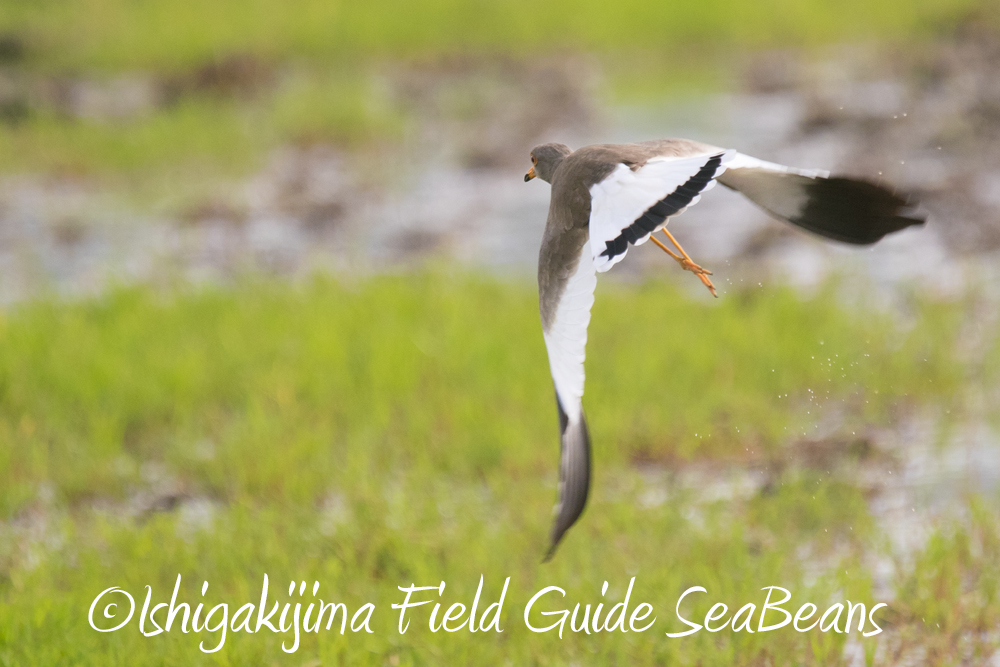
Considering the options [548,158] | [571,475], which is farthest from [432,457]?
[571,475]

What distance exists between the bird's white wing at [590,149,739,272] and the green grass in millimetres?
2061

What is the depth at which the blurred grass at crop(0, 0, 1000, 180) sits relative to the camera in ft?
40.3

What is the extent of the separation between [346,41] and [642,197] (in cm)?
1387

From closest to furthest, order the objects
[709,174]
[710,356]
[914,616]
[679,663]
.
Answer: [709,174]
[679,663]
[914,616]
[710,356]

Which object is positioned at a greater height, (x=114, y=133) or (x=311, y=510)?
(x=311, y=510)

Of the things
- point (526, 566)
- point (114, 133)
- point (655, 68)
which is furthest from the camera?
point (655, 68)

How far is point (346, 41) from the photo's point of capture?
49.3ft

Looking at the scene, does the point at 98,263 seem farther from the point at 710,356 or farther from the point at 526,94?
the point at 526,94

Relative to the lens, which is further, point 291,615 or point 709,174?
point 291,615

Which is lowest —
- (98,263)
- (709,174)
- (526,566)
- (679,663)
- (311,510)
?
(98,263)

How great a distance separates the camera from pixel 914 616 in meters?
3.83

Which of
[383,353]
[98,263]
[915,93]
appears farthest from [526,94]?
[383,353]

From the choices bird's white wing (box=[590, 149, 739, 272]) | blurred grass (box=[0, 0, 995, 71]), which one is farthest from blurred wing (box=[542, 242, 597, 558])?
blurred grass (box=[0, 0, 995, 71])

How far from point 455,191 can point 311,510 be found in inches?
250
